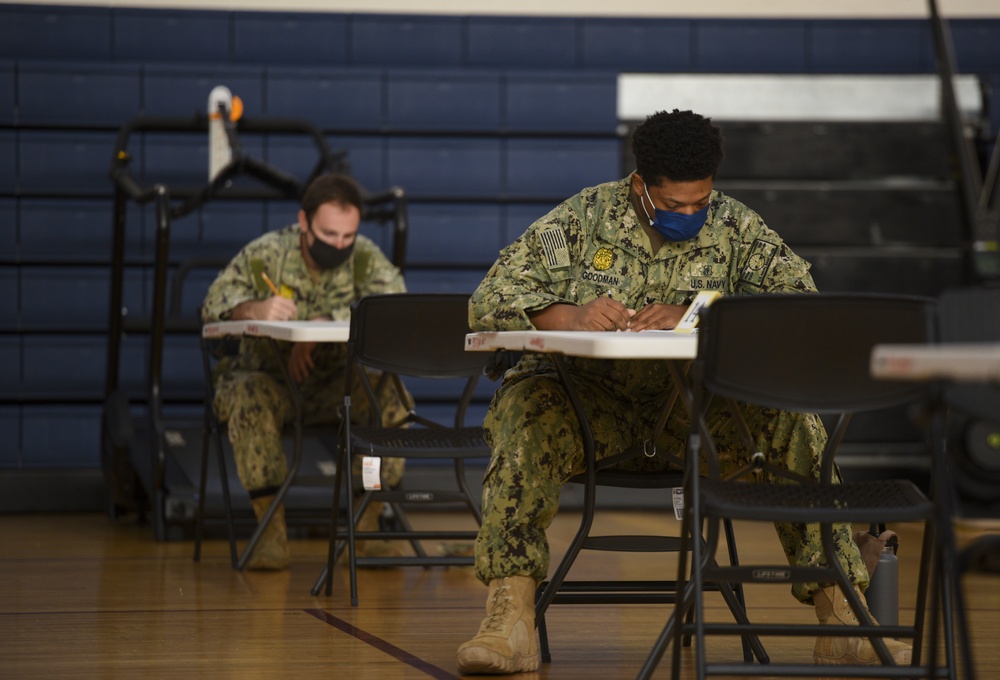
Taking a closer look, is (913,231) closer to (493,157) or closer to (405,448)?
(493,157)

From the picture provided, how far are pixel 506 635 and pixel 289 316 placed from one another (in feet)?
6.75

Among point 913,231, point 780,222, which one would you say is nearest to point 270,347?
point 780,222

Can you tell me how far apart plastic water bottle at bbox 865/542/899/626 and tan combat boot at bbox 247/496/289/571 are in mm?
2097

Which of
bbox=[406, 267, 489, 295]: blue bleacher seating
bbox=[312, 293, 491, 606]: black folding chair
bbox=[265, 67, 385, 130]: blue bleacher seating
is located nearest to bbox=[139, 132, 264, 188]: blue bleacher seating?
bbox=[265, 67, 385, 130]: blue bleacher seating

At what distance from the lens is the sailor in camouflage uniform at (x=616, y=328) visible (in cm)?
273

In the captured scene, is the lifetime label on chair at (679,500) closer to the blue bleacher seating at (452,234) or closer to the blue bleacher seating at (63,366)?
the blue bleacher seating at (452,234)

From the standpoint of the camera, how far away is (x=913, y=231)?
22.4 ft

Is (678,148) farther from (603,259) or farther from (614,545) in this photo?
(614,545)

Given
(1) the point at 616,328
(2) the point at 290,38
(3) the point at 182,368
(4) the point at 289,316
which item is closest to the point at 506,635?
(1) the point at 616,328

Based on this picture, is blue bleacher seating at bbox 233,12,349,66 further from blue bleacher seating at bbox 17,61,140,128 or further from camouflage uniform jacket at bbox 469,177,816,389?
camouflage uniform jacket at bbox 469,177,816,389

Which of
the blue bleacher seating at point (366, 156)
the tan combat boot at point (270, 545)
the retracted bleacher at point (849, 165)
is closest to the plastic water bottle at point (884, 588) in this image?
the tan combat boot at point (270, 545)

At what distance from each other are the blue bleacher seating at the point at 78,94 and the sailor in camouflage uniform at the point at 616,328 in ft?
13.1

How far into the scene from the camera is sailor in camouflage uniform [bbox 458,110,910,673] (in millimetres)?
2732

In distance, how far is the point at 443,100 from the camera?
21.9 feet
